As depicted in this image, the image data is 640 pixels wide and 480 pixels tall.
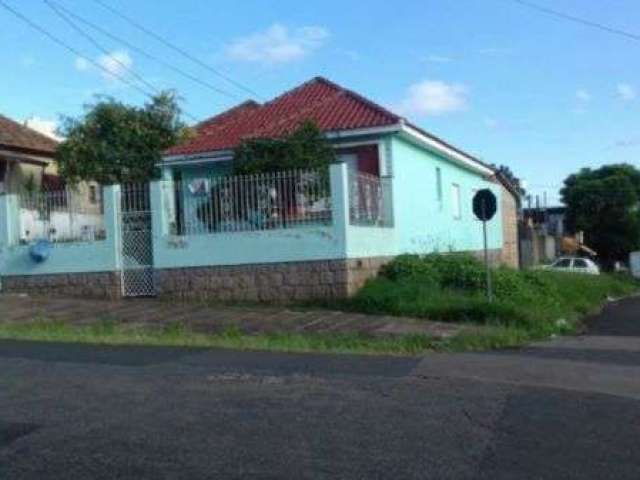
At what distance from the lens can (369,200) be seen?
21.8m

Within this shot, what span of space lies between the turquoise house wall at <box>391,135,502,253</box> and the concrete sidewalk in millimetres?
5329

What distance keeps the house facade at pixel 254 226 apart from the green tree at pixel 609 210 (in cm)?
3923

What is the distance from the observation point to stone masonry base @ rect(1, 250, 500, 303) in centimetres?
1995

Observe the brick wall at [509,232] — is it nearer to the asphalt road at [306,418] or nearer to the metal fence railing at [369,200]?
the metal fence railing at [369,200]

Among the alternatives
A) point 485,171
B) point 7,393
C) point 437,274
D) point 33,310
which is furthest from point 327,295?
point 485,171

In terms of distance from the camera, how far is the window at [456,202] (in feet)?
99.8

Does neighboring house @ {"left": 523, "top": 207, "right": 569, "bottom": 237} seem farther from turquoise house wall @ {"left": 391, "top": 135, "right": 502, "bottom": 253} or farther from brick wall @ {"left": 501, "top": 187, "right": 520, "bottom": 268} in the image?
turquoise house wall @ {"left": 391, "top": 135, "right": 502, "bottom": 253}

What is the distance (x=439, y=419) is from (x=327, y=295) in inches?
453

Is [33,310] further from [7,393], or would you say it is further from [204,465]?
[204,465]

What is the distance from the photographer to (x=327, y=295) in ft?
65.5

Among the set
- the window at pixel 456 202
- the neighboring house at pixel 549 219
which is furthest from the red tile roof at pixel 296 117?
the neighboring house at pixel 549 219

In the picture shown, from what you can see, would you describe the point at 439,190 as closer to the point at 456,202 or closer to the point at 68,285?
the point at 456,202

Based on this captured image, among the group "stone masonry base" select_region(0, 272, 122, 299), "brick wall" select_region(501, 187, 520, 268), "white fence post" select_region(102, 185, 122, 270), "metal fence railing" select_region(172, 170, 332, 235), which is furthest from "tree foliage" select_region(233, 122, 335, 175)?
"brick wall" select_region(501, 187, 520, 268)

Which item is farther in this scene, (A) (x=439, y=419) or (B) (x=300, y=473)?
(A) (x=439, y=419)
